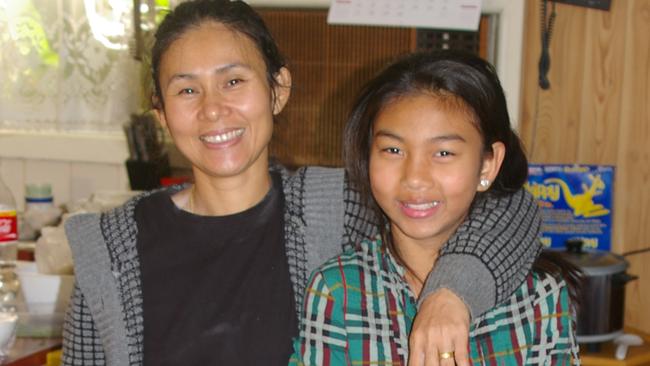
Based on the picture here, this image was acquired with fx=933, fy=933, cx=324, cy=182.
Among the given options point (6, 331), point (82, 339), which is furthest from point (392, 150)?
point (6, 331)

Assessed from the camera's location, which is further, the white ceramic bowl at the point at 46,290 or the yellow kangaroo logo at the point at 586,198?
the yellow kangaroo logo at the point at 586,198

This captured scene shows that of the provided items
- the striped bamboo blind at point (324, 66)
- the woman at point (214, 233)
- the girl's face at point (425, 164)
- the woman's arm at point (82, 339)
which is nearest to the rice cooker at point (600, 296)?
the striped bamboo blind at point (324, 66)

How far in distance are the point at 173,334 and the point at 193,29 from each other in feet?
1.39

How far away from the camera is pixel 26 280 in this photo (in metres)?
1.84

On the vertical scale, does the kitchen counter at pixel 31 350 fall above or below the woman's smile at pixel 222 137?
below

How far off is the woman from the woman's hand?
0.63 feet

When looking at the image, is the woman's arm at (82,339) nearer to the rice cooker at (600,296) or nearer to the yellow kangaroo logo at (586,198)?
the rice cooker at (600,296)

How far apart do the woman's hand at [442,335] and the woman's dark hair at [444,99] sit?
19 centimetres

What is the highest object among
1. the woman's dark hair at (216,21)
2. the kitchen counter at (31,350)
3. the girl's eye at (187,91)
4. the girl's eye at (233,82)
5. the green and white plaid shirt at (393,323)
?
the woman's dark hair at (216,21)

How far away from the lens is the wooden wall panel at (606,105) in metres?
2.13

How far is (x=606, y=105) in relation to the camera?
217cm

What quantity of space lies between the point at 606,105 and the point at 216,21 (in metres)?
1.18

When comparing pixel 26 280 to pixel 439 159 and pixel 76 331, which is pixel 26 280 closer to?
pixel 76 331

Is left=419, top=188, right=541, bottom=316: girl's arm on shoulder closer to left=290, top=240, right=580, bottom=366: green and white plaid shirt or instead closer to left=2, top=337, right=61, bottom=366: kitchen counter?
left=290, top=240, right=580, bottom=366: green and white plaid shirt
